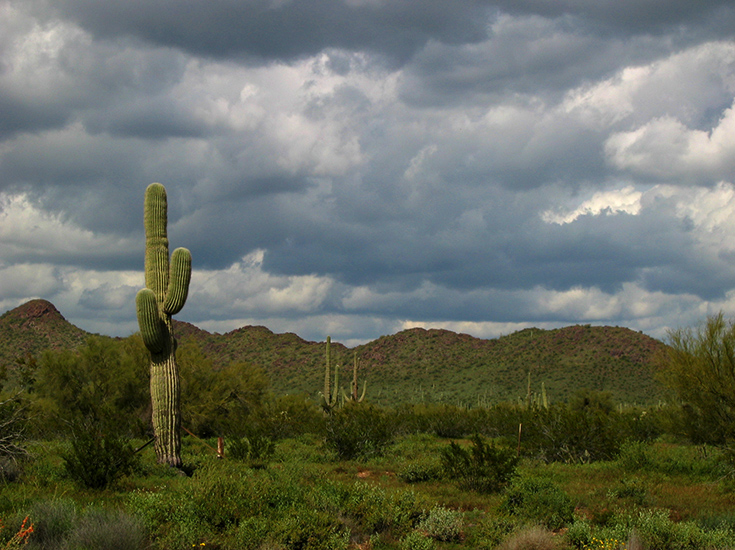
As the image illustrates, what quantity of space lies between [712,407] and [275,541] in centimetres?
1421

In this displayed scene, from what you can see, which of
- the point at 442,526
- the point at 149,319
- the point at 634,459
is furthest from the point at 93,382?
the point at 634,459

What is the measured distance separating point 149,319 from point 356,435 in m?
9.41

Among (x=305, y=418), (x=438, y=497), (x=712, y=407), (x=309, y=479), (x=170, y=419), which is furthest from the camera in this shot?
(x=305, y=418)

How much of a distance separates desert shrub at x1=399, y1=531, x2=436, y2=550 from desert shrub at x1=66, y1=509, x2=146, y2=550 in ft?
12.7

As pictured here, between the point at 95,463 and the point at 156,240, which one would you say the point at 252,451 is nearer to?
the point at 95,463

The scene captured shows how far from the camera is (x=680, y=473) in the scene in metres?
17.8

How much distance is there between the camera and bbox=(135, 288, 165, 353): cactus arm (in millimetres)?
15141

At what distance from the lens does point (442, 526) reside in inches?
405

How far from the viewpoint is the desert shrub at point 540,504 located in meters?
11.0

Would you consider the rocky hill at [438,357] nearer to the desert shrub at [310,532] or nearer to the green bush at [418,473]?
the green bush at [418,473]

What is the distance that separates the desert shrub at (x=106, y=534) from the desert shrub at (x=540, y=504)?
662 centimetres

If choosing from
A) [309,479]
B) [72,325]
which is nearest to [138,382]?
[309,479]

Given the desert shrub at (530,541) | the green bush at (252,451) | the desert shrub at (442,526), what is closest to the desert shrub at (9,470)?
the green bush at (252,451)

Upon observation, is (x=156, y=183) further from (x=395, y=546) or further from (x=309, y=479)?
(x=395, y=546)
